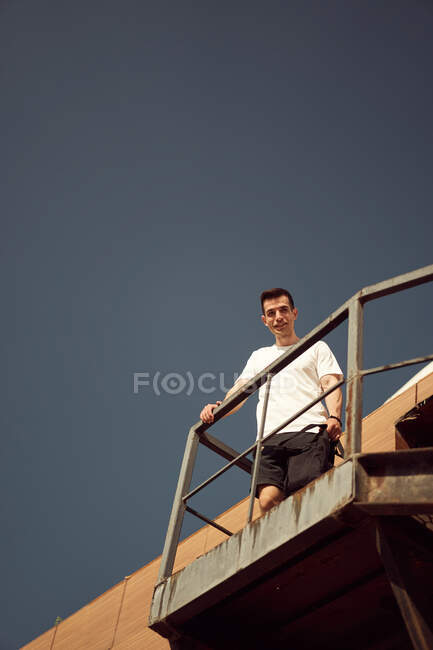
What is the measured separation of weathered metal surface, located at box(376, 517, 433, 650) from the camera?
3043mm

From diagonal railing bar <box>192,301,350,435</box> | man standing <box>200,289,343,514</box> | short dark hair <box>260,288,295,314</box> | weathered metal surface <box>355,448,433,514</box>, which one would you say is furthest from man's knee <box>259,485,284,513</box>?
short dark hair <box>260,288,295,314</box>

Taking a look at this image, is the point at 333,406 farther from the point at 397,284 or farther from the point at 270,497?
the point at 397,284

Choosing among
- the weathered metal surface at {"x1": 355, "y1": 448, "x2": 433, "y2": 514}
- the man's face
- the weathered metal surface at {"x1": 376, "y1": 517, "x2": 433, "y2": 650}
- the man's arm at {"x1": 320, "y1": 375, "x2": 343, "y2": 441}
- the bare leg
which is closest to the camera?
the weathered metal surface at {"x1": 376, "y1": 517, "x2": 433, "y2": 650}

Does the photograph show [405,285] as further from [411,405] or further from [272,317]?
[411,405]

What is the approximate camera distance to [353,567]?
377 cm

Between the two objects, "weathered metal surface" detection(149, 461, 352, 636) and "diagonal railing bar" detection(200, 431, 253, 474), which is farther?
"diagonal railing bar" detection(200, 431, 253, 474)

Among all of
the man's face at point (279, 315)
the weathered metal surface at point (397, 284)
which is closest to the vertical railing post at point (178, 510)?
the man's face at point (279, 315)

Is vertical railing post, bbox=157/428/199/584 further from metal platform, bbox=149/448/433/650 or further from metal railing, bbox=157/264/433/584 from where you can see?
metal platform, bbox=149/448/433/650

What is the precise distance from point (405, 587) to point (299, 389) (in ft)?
6.80

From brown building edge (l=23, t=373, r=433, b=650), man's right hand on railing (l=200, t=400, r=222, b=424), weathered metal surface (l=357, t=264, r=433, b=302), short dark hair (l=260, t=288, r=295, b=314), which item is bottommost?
brown building edge (l=23, t=373, r=433, b=650)

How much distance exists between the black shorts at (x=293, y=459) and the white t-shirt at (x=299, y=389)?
0.13 metres

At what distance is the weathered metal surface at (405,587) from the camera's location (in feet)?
9.98

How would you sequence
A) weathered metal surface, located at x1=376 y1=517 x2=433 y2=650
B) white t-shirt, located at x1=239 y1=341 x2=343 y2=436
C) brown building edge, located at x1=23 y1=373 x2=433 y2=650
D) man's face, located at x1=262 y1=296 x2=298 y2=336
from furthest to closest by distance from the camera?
1. brown building edge, located at x1=23 y1=373 x2=433 y2=650
2. man's face, located at x1=262 y1=296 x2=298 y2=336
3. white t-shirt, located at x1=239 y1=341 x2=343 y2=436
4. weathered metal surface, located at x1=376 y1=517 x2=433 y2=650

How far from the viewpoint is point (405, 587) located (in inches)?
125
